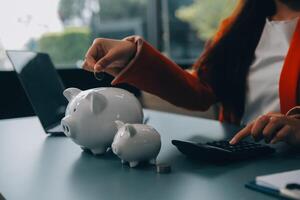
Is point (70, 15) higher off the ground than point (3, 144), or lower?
lower

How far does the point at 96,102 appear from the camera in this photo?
685mm

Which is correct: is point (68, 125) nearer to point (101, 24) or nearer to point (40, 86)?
point (40, 86)

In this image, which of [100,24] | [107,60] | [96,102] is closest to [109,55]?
[107,60]

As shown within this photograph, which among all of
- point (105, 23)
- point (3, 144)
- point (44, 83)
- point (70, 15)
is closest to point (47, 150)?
point (3, 144)

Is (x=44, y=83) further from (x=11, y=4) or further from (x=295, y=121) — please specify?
(x=11, y=4)

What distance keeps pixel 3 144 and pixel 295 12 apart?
34.4 inches

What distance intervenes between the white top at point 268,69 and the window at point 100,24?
760mm

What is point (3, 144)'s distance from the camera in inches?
32.7

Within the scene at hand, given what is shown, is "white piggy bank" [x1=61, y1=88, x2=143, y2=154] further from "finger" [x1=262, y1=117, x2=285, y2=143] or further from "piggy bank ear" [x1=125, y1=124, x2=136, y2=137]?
"finger" [x1=262, y1=117, x2=285, y2=143]

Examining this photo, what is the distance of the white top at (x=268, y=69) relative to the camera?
46.4 inches

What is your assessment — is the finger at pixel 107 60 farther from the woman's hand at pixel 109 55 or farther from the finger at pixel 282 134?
the finger at pixel 282 134

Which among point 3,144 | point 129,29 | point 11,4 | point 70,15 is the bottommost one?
point 129,29

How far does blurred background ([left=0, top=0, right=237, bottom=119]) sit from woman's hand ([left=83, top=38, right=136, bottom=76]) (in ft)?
2.77

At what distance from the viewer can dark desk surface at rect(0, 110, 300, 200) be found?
19.6 inches
